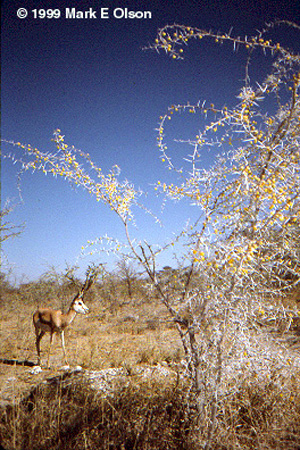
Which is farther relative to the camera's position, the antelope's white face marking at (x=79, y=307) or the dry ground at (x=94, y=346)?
the antelope's white face marking at (x=79, y=307)

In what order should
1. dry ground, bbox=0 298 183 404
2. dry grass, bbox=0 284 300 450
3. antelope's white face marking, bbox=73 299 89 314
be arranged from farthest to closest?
antelope's white face marking, bbox=73 299 89 314 < dry ground, bbox=0 298 183 404 < dry grass, bbox=0 284 300 450

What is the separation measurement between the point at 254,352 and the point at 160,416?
125 centimetres

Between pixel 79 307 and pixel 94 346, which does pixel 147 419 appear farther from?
pixel 94 346

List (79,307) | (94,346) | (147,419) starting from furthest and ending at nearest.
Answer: (94,346)
(79,307)
(147,419)

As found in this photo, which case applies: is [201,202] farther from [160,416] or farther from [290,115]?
[160,416]

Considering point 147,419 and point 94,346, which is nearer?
point 147,419

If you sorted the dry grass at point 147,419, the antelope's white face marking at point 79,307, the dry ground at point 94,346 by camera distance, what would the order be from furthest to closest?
the antelope's white face marking at point 79,307
the dry ground at point 94,346
the dry grass at point 147,419

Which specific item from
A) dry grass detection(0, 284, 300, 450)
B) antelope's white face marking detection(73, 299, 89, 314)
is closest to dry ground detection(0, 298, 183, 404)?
dry grass detection(0, 284, 300, 450)

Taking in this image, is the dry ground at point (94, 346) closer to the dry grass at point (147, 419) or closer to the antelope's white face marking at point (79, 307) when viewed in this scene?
the dry grass at point (147, 419)

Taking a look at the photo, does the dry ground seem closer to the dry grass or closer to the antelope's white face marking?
the dry grass

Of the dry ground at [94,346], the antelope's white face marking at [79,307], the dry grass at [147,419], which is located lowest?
the dry ground at [94,346]

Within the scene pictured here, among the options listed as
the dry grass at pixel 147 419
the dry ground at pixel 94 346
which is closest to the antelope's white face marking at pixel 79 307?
the dry ground at pixel 94 346

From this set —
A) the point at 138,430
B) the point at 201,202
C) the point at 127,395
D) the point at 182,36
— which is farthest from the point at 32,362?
the point at 182,36

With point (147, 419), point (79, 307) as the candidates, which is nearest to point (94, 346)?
point (79, 307)
